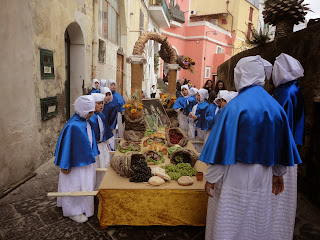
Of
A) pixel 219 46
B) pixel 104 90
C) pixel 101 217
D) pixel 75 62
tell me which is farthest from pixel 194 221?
pixel 219 46

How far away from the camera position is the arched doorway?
7969 mm

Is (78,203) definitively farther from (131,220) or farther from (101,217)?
(131,220)

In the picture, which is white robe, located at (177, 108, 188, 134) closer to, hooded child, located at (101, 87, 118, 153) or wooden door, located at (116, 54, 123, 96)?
hooded child, located at (101, 87, 118, 153)

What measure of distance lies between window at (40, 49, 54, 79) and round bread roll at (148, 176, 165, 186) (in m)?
3.96

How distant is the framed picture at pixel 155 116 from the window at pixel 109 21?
4.59 m

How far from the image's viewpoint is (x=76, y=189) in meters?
3.52

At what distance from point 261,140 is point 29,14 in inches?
202

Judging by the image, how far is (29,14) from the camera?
4.95m

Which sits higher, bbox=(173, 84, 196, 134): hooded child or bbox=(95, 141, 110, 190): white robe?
bbox=(173, 84, 196, 134): hooded child

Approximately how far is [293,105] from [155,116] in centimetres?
425

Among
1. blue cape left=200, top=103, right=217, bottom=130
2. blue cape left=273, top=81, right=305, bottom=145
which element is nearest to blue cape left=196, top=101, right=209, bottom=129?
blue cape left=200, top=103, right=217, bottom=130

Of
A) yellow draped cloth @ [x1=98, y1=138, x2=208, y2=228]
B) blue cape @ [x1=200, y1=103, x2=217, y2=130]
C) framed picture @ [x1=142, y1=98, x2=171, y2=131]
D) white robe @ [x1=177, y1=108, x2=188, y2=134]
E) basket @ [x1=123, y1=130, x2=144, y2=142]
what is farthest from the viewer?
white robe @ [x1=177, y1=108, x2=188, y2=134]

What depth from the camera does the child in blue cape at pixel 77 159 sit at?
3363mm

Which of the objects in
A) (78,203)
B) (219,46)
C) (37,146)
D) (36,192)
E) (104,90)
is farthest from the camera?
(219,46)
